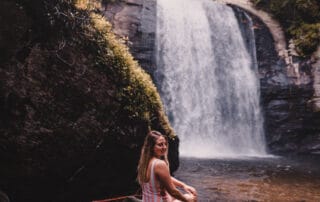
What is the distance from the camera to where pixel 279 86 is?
70.4 feet

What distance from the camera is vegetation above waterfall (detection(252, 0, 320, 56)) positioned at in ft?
72.3

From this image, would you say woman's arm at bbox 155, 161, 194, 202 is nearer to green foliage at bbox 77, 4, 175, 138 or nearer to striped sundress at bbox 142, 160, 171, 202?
striped sundress at bbox 142, 160, 171, 202

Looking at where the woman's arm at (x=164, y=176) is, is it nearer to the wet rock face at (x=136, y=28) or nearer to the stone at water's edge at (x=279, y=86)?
the wet rock face at (x=136, y=28)

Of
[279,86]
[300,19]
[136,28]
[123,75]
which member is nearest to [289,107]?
[279,86]

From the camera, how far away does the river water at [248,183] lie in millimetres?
8094

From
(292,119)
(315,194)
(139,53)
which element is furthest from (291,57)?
(315,194)

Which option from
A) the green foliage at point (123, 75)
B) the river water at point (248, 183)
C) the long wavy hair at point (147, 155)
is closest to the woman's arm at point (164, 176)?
the long wavy hair at point (147, 155)

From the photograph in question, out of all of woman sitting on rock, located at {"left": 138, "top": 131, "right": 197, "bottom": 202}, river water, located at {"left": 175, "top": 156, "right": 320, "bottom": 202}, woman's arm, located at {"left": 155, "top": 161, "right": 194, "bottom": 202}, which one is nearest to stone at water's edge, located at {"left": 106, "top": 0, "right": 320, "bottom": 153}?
river water, located at {"left": 175, "top": 156, "right": 320, "bottom": 202}

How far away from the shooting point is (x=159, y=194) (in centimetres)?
359

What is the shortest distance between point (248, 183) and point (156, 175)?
6890 mm

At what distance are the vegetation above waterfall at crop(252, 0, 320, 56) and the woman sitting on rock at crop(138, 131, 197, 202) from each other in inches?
814

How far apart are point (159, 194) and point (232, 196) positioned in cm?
491

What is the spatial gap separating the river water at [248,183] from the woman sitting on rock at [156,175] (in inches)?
164

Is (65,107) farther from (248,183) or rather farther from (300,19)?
(300,19)
